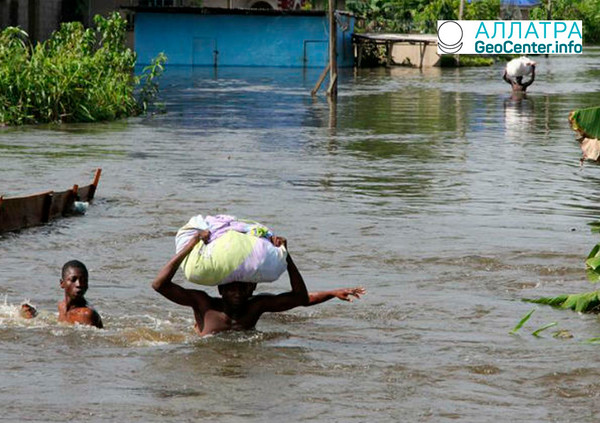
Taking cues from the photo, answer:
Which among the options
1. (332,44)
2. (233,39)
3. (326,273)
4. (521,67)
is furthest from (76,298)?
(233,39)

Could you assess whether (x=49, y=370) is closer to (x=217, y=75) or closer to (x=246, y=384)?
(x=246, y=384)

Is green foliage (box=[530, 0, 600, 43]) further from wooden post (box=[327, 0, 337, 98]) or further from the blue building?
wooden post (box=[327, 0, 337, 98])

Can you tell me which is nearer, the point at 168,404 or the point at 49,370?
the point at 168,404

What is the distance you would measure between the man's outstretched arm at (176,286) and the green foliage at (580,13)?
10670 cm

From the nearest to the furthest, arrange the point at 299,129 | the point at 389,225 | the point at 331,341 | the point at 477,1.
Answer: the point at 331,341 → the point at 389,225 → the point at 299,129 → the point at 477,1

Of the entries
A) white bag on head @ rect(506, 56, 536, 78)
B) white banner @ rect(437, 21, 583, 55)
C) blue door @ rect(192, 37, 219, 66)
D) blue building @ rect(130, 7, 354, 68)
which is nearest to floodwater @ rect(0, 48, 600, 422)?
white bag on head @ rect(506, 56, 536, 78)

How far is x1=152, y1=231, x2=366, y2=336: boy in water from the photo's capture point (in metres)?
8.00

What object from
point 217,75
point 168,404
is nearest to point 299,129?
point 168,404

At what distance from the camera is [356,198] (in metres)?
15.8

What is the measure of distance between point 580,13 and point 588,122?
107m

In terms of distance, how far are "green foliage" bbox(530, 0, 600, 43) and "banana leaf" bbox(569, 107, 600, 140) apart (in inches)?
4145

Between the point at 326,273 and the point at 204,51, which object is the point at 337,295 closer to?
the point at 326,273

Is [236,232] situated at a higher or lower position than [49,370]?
higher

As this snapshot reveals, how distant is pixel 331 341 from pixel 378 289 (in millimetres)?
1968
